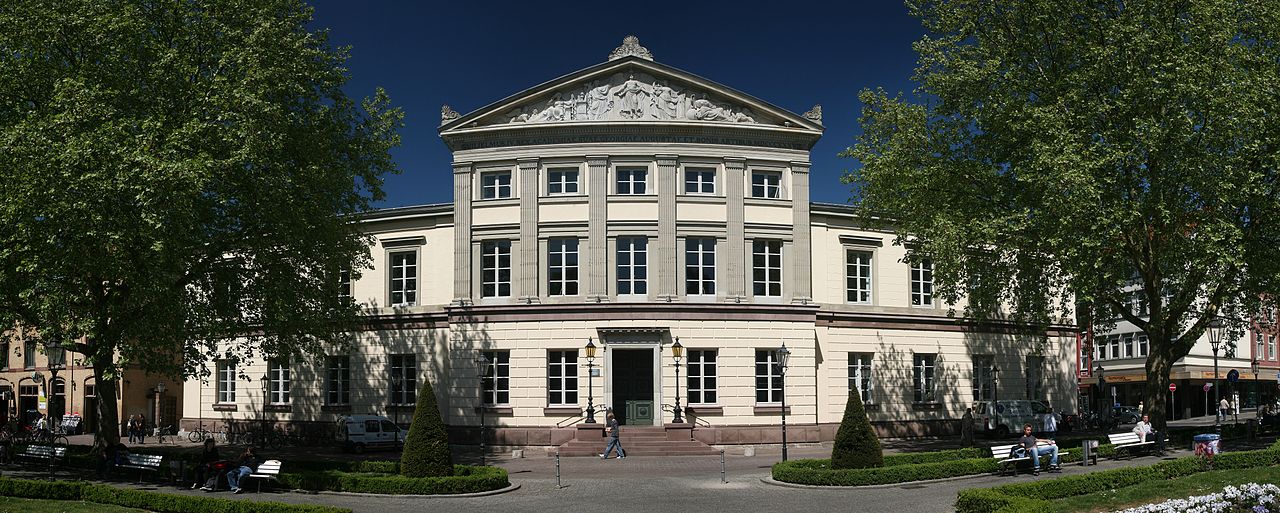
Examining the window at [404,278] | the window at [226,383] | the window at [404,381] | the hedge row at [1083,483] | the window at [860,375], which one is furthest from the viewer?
the window at [226,383]

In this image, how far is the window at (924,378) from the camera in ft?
155

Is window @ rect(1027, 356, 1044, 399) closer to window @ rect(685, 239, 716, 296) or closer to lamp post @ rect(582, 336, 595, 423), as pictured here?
window @ rect(685, 239, 716, 296)

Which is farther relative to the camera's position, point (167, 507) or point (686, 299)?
point (686, 299)

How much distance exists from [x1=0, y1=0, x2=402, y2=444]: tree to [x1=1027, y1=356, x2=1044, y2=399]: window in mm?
33491

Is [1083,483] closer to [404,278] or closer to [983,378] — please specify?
[983,378]

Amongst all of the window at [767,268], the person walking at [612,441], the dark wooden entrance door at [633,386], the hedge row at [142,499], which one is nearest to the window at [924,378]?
the window at [767,268]

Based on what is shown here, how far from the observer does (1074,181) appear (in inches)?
1136

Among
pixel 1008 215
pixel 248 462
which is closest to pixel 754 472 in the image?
pixel 1008 215

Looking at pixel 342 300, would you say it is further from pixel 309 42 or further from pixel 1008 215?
pixel 1008 215

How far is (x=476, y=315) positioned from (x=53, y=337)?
681 inches

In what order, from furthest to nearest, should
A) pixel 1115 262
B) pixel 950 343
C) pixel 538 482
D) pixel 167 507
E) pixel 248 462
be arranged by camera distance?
pixel 950 343, pixel 1115 262, pixel 538 482, pixel 248 462, pixel 167 507

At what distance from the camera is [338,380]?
47469 millimetres

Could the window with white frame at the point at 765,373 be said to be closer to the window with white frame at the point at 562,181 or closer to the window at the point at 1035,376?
the window with white frame at the point at 562,181

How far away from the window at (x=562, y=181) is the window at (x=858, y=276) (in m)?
12.6
